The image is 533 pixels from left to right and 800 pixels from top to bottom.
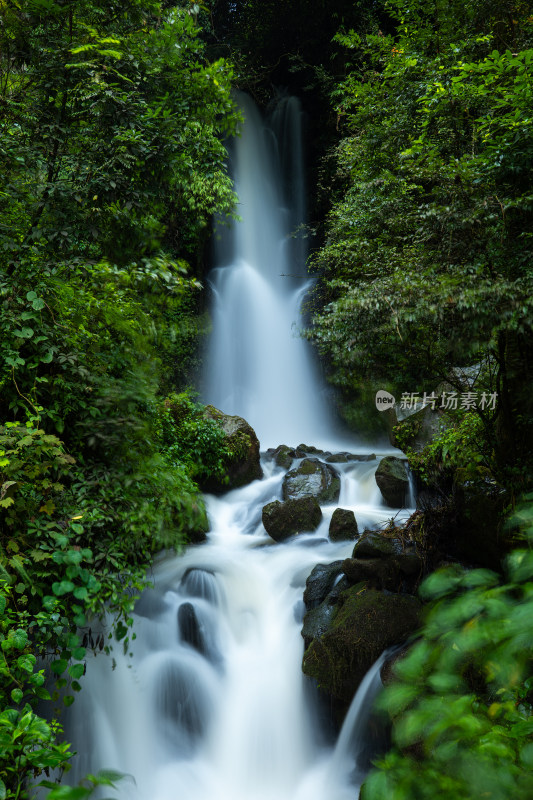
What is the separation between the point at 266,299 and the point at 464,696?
1425cm

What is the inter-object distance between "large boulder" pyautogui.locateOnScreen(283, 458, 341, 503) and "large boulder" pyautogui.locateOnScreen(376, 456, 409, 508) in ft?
2.92

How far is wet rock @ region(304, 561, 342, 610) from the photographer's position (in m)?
5.00

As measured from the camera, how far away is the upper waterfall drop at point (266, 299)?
14.0 m

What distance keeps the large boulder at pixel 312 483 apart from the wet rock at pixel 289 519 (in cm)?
101

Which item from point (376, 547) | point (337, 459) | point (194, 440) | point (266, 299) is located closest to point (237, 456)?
point (194, 440)

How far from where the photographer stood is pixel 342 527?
Result: 21.4 ft

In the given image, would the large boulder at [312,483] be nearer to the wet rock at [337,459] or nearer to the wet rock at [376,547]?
the wet rock at [337,459]

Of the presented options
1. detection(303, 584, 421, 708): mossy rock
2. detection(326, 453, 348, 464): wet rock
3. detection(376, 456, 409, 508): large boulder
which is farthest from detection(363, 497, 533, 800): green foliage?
detection(326, 453, 348, 464): wet rock

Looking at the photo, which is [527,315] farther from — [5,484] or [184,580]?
[184,580]

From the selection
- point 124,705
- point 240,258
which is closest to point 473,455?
point 124,705

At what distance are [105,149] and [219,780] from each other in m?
5.46

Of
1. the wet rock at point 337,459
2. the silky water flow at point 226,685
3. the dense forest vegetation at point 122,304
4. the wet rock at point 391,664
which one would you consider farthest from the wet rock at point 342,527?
the wet rock at point 337,459

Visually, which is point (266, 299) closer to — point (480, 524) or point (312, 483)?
point (312, 483)

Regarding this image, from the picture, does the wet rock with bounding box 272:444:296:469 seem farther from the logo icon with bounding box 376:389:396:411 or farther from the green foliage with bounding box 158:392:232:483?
the logo icon with bounding box 376:389:396:411
